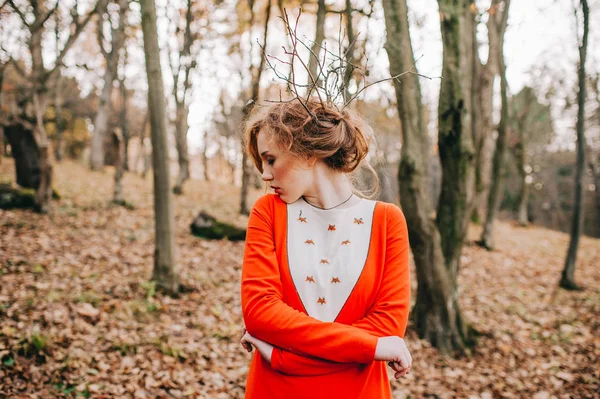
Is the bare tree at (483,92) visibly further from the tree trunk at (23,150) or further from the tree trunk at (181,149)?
the tree trunk at (181,149)

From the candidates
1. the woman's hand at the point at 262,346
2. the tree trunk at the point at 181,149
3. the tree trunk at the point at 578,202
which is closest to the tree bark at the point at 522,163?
the tree trunk at the point at 578,202

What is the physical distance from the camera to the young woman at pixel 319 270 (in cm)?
137

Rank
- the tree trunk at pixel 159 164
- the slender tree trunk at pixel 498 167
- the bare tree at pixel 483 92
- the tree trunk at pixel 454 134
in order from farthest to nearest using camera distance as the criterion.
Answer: the slender tree trunk at pixel 498 167
the bare tree at pixel 483 92
the tree trunk at pixel 159 164
the tree trunk at pixel 454 134

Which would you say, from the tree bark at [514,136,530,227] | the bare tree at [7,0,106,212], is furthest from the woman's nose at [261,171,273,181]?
the tree bark at [514,136,530,227]

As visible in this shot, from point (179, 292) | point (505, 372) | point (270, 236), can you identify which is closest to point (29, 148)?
point (179, 292)

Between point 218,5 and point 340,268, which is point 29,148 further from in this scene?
point 340,268

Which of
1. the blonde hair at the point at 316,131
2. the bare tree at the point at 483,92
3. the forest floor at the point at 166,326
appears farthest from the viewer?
the bare tree at the point at 483,92

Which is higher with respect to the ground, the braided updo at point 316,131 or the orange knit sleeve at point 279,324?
the braided updo at point 316,131

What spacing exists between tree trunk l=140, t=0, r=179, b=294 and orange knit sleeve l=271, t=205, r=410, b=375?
4.22 m

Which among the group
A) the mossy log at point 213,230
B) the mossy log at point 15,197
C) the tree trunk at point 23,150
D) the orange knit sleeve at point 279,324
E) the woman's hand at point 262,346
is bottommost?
the mossy log at point 213,230

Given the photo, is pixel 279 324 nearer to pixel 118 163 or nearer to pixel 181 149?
pixel 118 163

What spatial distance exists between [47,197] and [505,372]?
8.86m

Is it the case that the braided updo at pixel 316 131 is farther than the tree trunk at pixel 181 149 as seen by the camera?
No

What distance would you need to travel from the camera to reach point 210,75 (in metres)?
17.0
